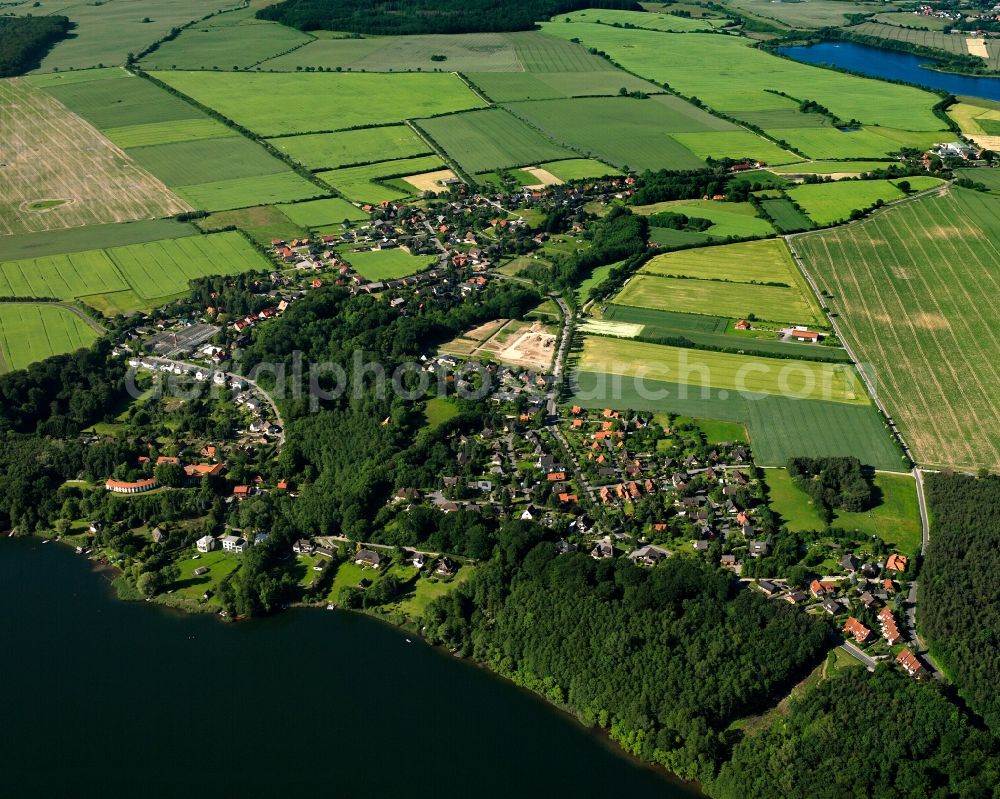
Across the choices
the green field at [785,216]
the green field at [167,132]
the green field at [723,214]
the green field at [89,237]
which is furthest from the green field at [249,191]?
the green field at [785,216]

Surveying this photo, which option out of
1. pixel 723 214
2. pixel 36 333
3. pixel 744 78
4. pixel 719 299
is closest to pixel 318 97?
pixel 723 214

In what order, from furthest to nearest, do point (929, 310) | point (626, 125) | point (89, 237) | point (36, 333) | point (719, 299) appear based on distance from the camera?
1. point (626, 125)
2. point (89, 237)
3. point (719, 299)
4. point (929, 310)
5. point (36, 333)

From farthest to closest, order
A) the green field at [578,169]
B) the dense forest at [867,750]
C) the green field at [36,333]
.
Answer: the green field at [578,169] → the green field at [36,333] → the dense forest at [867,750]

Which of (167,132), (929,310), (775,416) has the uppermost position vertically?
(167,132)

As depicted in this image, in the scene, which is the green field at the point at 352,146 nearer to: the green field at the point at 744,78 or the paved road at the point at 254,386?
the green field at the point at 744,78

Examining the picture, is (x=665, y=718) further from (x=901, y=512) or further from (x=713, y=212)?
(x=713, y=212)

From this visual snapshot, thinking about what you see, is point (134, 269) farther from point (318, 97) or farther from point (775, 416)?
point (775, 416)

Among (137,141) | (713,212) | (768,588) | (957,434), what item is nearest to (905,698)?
(768,588)
